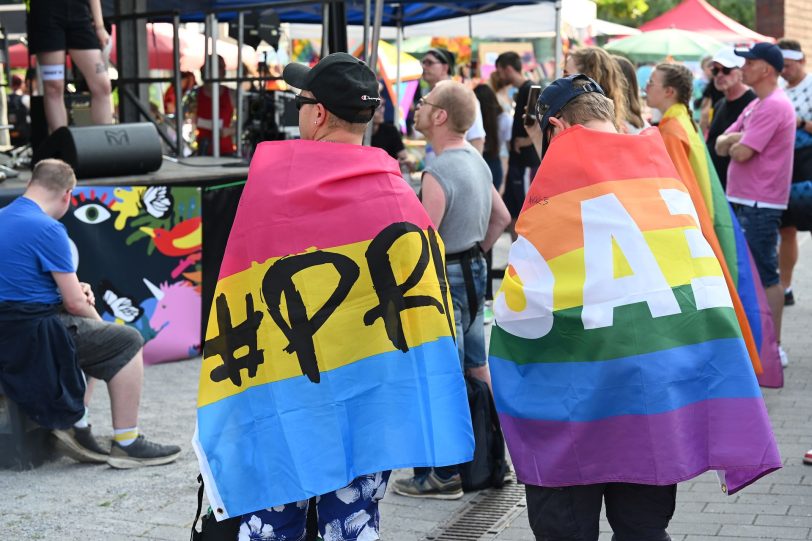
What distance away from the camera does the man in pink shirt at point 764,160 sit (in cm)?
719

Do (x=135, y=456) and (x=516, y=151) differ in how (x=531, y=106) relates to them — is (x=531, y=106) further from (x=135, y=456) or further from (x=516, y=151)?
(x=516, y=151)

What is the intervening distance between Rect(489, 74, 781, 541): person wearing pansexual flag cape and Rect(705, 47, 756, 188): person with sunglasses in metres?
4.88

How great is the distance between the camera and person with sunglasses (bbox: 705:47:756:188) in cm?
796

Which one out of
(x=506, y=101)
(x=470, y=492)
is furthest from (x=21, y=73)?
(x=470, y=492)

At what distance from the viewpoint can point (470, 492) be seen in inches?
210

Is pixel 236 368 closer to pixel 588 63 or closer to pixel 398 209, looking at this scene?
pixel 398 209

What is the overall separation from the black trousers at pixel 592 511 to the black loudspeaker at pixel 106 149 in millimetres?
5355

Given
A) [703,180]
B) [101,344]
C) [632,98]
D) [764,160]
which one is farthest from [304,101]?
[764,160]

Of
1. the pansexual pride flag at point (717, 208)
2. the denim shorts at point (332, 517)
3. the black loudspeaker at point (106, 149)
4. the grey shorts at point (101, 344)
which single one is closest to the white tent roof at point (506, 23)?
the black loudspeaker at point (106, 149)

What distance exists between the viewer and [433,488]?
17.3 feet

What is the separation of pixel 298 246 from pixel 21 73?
89.3 ft

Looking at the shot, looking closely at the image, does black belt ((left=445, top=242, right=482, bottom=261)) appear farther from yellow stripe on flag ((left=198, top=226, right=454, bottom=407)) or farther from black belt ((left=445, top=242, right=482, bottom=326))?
yellow stripe on flag ((left=198, top=226, right=454, bottom=407))

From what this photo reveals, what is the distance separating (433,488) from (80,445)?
1.82 metres

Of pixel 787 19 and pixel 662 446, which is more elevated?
pixel 787 19
